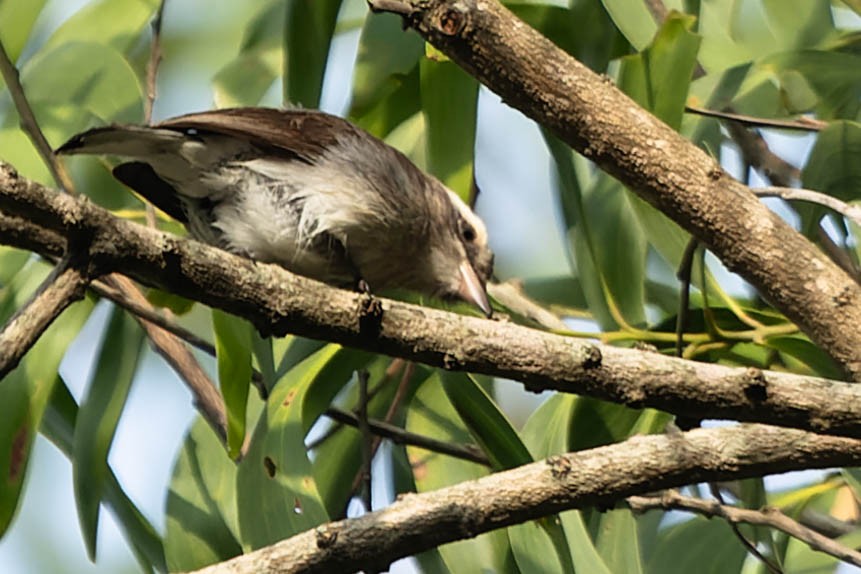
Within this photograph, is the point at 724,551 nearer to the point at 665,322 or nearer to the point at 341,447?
the point at 665,322

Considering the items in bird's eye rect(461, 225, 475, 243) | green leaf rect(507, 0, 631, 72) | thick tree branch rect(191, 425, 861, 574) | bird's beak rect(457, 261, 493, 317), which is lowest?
thick tree branch rect(191, 425, 861, 574)

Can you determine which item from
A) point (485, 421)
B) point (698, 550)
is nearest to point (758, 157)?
point (698, 550)

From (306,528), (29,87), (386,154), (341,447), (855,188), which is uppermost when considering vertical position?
(29,87)

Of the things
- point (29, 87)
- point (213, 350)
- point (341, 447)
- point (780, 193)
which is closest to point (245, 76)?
point (29, 87)

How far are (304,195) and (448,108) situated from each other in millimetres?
424

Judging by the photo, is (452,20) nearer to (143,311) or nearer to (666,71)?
(666,71)

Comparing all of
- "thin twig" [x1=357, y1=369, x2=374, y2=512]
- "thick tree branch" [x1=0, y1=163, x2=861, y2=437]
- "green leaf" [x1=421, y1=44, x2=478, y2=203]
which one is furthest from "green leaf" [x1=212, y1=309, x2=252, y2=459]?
"thick tree branch" [x1=0, y1=163, x2=861, y2=437]

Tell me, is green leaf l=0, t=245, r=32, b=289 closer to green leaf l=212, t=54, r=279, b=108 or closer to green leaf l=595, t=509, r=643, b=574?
green leaf l=212, t=54, r=279, b=108

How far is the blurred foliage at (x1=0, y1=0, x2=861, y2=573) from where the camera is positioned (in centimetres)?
260

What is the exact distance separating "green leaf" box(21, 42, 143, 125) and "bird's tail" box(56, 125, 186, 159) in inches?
9.5

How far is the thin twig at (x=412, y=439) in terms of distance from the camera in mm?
2977

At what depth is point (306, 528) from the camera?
2.50 metres

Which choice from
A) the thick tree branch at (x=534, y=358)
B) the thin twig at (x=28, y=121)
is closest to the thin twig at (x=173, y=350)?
the thin twig at (x=28, y=121)

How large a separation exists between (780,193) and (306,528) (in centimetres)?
112
